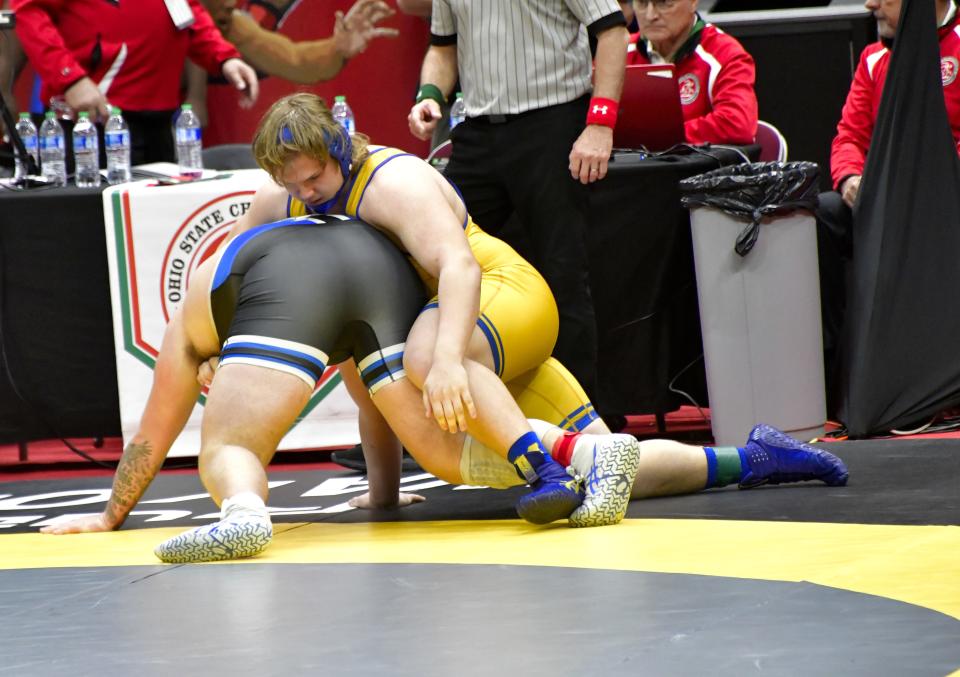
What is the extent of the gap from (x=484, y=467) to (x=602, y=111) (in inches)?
52.0

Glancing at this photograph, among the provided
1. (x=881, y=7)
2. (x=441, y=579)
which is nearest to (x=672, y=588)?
(x=441, y=579)

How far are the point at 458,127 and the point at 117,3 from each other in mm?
2201

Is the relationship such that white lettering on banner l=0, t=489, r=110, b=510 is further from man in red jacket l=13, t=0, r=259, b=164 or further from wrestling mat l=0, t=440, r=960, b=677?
man in red jacket l=13, t=0, r=259, b=164

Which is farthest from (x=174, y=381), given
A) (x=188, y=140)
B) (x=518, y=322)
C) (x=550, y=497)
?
(x=188, y=140)

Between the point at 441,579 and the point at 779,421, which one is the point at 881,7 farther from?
the point at 441,579

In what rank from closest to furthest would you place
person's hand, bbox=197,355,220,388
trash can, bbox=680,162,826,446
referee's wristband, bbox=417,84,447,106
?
1. person's hand, bbox=197,355,220,388
2. referee's wristband, bbox=417,84,447,106
3. trash can, bbox=680,162,826,446

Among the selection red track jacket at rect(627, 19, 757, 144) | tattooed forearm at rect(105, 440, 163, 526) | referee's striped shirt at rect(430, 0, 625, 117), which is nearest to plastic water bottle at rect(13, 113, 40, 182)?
referee's striped shirt at rect(430, 0, 625, 117)

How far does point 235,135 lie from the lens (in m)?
7.37

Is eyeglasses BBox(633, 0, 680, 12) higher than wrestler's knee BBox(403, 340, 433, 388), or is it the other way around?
eyeglasses BBox(633, 0, 680, 12)

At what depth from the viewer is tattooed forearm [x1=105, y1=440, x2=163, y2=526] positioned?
138 inches

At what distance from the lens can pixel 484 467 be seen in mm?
3326

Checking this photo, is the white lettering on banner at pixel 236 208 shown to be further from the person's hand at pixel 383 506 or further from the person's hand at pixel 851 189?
the person's hand at pixel 851 189

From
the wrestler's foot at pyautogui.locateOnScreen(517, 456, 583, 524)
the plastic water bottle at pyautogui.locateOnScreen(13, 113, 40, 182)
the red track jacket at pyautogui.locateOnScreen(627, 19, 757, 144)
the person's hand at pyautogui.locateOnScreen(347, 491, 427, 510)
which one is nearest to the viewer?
the wrestler's foot at pyautogui.locateOnScreen(517, 456, 583, 524)

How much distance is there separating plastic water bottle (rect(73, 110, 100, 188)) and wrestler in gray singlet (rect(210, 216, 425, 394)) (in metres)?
1.85
